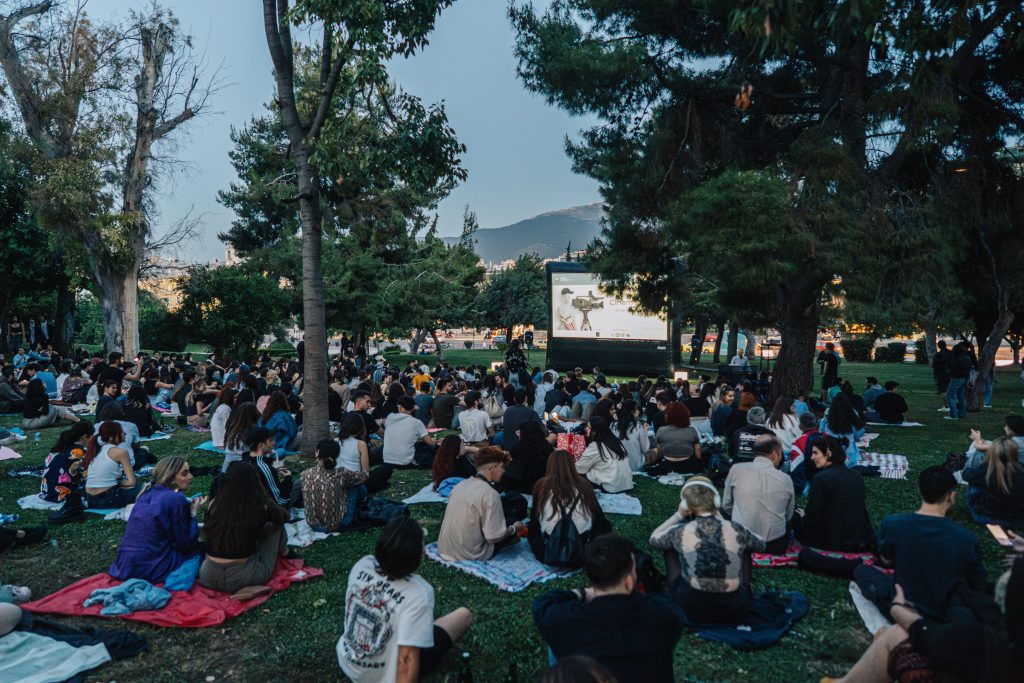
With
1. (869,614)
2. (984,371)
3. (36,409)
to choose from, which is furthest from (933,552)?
(984,371)

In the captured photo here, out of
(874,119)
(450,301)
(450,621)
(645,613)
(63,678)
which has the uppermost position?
(874,119)

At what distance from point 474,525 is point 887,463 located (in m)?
7.31

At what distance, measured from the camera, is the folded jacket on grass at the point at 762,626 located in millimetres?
4305

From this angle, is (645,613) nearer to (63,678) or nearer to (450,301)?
(63,678)

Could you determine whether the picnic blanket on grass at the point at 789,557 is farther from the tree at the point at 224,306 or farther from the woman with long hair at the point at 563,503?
the tree at the point at 224,306

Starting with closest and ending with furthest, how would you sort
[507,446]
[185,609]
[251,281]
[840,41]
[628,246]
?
[185,609] < [507,446] < [840,41] < [628,246] < [251,281]

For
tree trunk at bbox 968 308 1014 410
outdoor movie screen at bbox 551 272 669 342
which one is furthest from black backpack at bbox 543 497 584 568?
outdoor movie screen at bbox 551 272 669 342

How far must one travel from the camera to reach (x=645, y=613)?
2939 millimetres

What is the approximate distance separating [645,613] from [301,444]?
8391 millimetres

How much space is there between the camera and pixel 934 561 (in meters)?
3.94

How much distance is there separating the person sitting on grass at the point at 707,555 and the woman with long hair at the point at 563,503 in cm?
99

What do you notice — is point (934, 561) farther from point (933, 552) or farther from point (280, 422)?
point (280, 422)

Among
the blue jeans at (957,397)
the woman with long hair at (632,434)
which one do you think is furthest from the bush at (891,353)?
the woman with long hair at (632,434)

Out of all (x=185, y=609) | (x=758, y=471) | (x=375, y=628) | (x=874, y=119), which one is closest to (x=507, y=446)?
(x=758, y=471)
